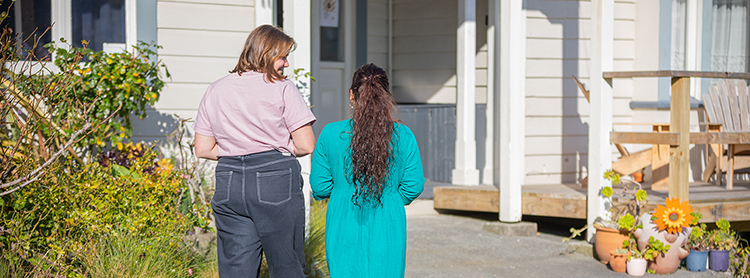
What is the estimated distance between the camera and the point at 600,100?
5.67 metres

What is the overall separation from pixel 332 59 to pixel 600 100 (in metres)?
3.05

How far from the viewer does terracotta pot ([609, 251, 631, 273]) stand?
5.06 meters

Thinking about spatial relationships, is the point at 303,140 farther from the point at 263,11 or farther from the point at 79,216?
the point at 263,11

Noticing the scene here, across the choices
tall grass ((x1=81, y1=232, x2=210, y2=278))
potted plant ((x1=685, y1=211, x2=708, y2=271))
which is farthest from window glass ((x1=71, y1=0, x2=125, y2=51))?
potted plant ((x1=685, y1=211, x2=708, y2=271))

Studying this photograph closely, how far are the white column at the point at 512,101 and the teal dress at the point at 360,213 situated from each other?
143 inches

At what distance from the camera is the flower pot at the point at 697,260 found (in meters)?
5.11

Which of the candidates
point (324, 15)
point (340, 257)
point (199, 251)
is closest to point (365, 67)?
point (340, 257)

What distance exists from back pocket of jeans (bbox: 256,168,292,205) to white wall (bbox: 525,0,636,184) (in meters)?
4.95

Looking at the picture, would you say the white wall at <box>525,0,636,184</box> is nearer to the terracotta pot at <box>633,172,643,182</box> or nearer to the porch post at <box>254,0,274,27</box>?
the terracotta pot at <box>633,172,643,182</box>

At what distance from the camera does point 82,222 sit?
4.04 meters

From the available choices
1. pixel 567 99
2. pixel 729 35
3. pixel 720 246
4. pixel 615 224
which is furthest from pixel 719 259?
pixel 729 35

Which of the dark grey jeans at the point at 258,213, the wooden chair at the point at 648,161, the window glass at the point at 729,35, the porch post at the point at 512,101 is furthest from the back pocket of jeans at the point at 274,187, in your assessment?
the window glass at the point at 729,35

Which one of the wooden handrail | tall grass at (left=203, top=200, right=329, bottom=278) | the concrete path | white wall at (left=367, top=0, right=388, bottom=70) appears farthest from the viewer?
white wall at (left=367, top=0, right=388, bottom=70)

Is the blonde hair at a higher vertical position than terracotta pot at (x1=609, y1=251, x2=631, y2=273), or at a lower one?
higher
